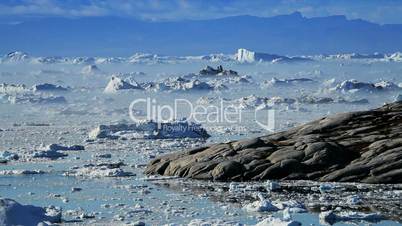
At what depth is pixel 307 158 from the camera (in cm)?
3183

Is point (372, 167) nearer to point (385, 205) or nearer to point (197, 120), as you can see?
point (385, 205)

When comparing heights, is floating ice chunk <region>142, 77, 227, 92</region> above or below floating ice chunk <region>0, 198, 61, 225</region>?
above

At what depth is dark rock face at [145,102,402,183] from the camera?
99.7ft

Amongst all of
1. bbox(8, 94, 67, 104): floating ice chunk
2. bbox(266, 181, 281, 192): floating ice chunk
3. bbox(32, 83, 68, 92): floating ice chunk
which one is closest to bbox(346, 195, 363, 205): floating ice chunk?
bbox(266, 181, 281, 192): floating ice chunk

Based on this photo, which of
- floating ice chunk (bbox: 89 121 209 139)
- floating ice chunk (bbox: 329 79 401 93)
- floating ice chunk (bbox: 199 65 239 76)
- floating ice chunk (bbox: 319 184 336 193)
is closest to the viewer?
floating ice chunk (bbox: 319 184 336 193)

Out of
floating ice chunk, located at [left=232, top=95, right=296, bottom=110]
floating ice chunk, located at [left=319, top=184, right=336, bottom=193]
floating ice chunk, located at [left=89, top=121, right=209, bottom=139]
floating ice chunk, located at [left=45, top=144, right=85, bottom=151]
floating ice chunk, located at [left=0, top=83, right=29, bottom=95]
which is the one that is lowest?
floating ice chunk, located at [left=319, top=184, right=336, bottom=193]

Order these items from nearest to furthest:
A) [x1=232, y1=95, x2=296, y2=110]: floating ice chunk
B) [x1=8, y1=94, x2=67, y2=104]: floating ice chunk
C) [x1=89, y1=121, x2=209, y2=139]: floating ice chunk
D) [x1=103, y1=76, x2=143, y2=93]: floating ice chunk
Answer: [x1=89, y1=121, x2=209, y2=139]: floating ice chunk
[x1=232, y1=95, x2=296, y2=110]: floating ice chunk
[x1=8, y1=94, x2=67, y2=104]: floating ice chunk
[x1=103, y1=76, x2=143, y2=93]: floating ice chunk

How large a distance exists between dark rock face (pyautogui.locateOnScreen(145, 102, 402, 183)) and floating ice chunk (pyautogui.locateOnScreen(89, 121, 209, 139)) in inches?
605

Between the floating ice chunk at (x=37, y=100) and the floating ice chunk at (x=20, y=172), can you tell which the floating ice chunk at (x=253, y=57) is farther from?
the floating ice chunk at (x=20, y=172)

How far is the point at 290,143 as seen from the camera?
34.1m

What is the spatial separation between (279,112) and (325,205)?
44672mm

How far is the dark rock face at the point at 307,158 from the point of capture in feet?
99.7

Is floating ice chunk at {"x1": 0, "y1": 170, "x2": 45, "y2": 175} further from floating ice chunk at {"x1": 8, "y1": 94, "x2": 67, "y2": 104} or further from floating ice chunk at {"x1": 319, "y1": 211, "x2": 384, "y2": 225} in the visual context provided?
floating ice chunk at {"x1": 8, "y1": 94, "x2": 67, "y2": 104}

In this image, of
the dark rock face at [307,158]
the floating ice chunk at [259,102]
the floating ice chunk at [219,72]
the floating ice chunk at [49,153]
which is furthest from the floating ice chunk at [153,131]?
→ the floating ice chunk at [219,72]
